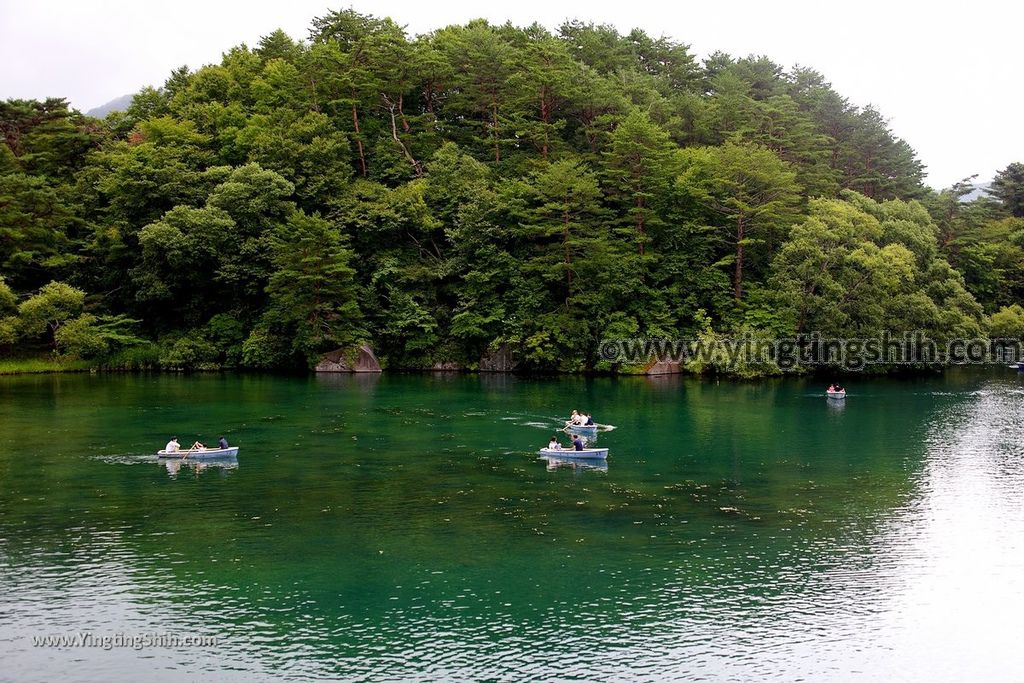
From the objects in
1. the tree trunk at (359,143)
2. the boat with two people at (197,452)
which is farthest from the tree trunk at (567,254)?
the boat with two people at (197,452)

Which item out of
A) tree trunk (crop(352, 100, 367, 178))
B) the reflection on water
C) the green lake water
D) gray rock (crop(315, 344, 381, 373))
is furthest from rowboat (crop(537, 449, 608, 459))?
tree trunk (crop(352, 100, 367, 178))

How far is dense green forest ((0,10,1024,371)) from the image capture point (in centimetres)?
6231

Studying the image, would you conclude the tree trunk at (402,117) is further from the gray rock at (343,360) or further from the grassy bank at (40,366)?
the grassy bank at (40,366)

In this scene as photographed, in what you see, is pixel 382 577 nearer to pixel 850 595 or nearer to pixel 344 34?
pixel 850 595

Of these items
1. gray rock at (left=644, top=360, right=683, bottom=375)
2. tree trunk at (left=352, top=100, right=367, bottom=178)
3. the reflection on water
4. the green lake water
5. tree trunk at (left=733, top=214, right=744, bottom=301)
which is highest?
tree trunk at (left=352, top=100, right=367, bottom=178)

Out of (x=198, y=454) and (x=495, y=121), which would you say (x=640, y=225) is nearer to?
(x=495, y=121)

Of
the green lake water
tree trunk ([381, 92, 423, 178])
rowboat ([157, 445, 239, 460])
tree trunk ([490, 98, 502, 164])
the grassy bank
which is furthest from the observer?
tree trunk ([381, 92, 423, 178])

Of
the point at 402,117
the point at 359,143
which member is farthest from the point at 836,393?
the point at 359,143

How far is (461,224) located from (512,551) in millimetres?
46246

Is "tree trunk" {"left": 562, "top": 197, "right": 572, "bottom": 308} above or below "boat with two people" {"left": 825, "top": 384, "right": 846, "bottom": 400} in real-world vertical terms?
above

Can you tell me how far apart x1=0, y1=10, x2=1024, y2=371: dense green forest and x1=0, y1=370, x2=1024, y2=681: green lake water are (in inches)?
859

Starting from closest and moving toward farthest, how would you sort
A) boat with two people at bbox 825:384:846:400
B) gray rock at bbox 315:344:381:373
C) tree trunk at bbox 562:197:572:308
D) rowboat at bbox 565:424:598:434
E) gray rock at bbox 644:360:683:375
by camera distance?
rowboat at bbox 565:424:598:434 < boat with two people at bbox 825:384:846:400 < tree trunk at bbox 562:197:572:308 < gray rock at bbox 644:360:683:375 < gray rock at bbox 315:344:381:373

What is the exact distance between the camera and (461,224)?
6562 centimetres

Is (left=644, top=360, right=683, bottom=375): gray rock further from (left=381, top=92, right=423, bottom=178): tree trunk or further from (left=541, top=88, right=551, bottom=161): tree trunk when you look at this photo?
(left=381, top=92, right=423, bottom=178): tree trunk
